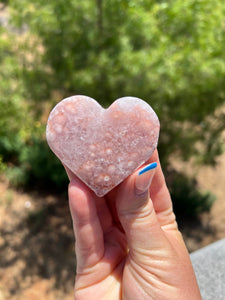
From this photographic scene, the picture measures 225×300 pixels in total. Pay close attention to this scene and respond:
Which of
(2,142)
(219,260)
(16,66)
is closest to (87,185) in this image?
(219,260)

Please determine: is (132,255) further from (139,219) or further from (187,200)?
(187,200)

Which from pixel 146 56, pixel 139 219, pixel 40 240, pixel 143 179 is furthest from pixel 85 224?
pixel 40 240

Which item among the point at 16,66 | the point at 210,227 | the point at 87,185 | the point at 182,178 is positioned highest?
the point at 87,185

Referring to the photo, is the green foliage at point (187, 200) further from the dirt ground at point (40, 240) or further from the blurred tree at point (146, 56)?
the blurred tree at point (146, 56)

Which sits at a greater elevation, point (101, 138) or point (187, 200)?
point (101, 138)

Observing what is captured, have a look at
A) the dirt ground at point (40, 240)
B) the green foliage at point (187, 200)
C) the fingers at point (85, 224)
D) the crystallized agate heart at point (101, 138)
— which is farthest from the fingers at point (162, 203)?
the green foliage at point (187, 200)

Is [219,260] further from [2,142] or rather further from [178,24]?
[2,142]
